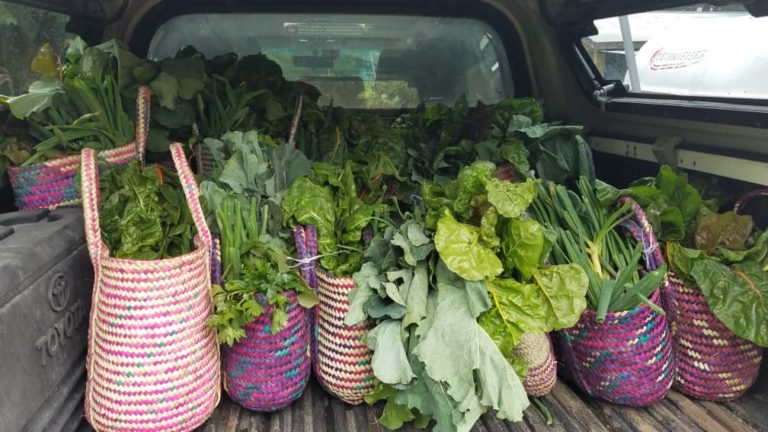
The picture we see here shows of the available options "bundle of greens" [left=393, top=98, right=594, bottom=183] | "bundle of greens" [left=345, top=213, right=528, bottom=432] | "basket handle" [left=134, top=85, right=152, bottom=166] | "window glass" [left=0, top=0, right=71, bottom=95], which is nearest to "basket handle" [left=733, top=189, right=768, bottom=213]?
"bundle of greens" [left=393, top=98, right=594, bottom=183]

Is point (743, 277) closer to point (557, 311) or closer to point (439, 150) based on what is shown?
point (557, 311)

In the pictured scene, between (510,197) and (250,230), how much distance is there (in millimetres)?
785

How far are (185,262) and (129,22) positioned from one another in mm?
1864

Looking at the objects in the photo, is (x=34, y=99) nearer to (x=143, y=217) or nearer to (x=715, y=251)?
(x=143, y=217)

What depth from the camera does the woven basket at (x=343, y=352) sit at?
165 centimetres

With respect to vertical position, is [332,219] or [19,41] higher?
[19,41]

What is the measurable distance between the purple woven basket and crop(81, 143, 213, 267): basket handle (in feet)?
0.50

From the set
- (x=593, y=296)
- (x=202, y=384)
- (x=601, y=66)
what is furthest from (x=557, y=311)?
(x=601, y=66)

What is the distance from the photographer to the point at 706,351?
1712mm

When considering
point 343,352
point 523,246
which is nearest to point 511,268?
point 523,246

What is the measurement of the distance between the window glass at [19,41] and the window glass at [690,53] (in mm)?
2695

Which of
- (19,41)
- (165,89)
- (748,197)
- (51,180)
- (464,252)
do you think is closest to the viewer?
(464,252)

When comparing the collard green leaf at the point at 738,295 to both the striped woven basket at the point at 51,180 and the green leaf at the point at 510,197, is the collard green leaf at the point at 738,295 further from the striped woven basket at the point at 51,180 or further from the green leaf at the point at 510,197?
the striped woven basket at the point at 51,180

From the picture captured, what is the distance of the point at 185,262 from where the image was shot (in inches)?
56.9
